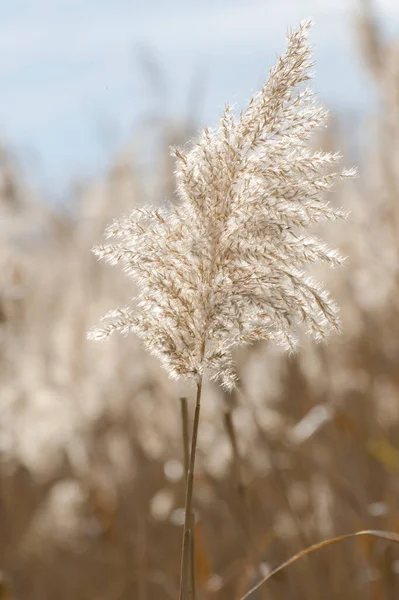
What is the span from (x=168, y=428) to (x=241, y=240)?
320cm

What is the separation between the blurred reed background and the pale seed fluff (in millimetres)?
1583

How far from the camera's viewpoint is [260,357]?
4160 mm

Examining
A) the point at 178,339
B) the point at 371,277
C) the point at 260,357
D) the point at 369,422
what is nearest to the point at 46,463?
the point at 260,357

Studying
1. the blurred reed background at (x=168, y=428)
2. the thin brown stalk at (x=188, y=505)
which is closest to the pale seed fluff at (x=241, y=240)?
the thin brown stalk at (x=188, y=505)

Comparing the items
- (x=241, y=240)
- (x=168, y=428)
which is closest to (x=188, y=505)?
(x=241, y=240)

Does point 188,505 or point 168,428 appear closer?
point 188,505

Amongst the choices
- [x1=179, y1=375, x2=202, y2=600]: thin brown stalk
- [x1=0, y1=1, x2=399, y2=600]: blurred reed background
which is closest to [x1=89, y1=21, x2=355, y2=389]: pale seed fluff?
[x1=179, y1=375, x2=202, y2=600]: thin brown stalk

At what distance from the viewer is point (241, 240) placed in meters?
1.16

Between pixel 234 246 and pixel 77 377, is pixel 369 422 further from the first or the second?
pixel 234 246

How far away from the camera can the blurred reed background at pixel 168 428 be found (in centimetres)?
326

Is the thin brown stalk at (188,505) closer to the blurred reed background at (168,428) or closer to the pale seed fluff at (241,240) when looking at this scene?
the pale seed fluff at (241,240)

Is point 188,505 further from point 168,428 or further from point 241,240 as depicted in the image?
point 168,428

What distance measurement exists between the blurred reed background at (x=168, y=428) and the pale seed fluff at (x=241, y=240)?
158cm

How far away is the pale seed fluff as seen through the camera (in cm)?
117
